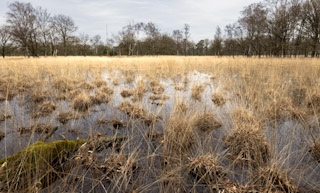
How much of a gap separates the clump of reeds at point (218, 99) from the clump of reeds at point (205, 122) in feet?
3.10

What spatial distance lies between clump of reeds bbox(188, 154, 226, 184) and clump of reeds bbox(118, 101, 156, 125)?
3.11 ft

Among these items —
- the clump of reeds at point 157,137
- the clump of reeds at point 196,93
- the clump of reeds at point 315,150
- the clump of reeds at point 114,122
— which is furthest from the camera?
the clump of reeds at point 196,93

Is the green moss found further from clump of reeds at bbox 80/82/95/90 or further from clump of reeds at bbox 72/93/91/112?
clump of reeds at bbox 80/82/95/90

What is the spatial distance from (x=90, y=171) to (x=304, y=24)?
2094 centimetres

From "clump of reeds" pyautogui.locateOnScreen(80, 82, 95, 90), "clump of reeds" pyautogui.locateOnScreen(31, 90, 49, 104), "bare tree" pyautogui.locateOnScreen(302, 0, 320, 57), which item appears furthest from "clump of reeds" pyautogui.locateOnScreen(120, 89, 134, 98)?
"bare tree" pyautogui.locateOnScreen(302, 0, 320, 57)

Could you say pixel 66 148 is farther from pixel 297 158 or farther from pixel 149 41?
pixel 149 41

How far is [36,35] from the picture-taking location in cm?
2300

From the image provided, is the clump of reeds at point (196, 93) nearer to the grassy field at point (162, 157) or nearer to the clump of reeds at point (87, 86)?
the grassy field at point (162, 157)

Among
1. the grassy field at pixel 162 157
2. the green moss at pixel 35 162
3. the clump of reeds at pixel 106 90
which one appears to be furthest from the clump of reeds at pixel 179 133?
the clump of reeds at pixel 106 90

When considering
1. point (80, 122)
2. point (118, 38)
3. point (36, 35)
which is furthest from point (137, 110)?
point (118, 38)

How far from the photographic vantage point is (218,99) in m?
3.21

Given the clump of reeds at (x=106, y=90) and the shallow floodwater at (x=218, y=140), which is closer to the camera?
the shallow floodwater at (x=218, y=140)

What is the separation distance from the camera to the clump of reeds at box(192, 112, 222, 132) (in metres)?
2.11

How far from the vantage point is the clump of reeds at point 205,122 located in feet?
6.92
